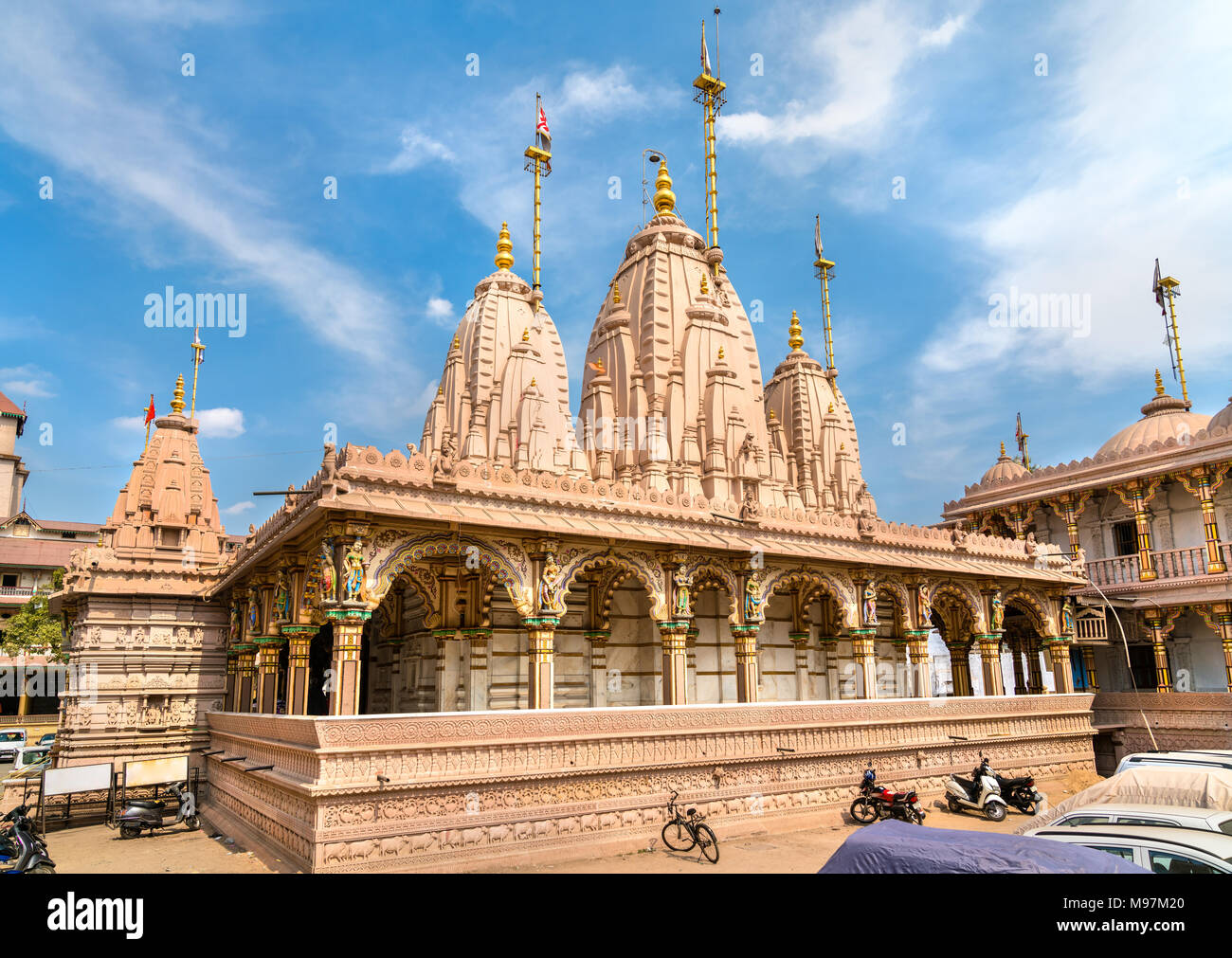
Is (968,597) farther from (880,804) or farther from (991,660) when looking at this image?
(880,804)

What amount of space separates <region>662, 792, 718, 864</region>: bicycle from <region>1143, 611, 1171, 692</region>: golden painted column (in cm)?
1762

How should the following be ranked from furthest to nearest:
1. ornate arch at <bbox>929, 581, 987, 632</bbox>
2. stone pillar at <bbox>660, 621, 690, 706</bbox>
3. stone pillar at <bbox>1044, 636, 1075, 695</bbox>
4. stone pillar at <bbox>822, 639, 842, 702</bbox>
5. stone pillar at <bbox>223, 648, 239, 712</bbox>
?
stone pillar at <bbox>1044, 636, 1075, 695</bbox>, stone pillar at <bbox>822, 639, 842, 702</bbox>, stone pillar at <bbox>223, 648, 239, 712</bbox>, ornate arch at <bbox>929, 581, 987, 632</bbox>, stone pillar at <bbox>660, 621, 690, 706</bbox>

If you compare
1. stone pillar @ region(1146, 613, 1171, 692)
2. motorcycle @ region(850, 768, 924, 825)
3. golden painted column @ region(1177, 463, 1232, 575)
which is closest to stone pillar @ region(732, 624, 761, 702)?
motorcycle @ region(850, 768, 924, 825)

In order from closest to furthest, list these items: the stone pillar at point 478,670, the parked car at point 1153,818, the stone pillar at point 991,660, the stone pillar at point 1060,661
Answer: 1. the parked car at point 1153,818
2. the stone pillar at point 478,670
3. the stone pillar at point 991,660
4. the stone pillar at point 1060,661

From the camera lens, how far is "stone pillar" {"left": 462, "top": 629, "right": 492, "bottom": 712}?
17.2 m

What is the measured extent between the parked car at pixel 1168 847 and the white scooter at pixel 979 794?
9.85 meters

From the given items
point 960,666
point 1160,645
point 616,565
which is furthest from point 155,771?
point 1160,645

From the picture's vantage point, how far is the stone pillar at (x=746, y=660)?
674 inches

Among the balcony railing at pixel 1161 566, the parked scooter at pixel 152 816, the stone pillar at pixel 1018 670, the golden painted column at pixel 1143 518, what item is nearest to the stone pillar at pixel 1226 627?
the balcony railing at pixel 1161 566

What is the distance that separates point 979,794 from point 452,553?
11.8m

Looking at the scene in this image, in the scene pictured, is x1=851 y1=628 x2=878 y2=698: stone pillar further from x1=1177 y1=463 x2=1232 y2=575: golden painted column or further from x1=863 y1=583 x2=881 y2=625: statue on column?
x1=1177 y1=463 x2=1232 y2=575: golden painted column

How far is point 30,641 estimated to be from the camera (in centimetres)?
3550

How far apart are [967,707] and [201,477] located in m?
24.0

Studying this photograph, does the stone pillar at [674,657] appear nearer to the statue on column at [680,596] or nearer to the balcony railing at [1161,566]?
the statue on column at [680,596]
